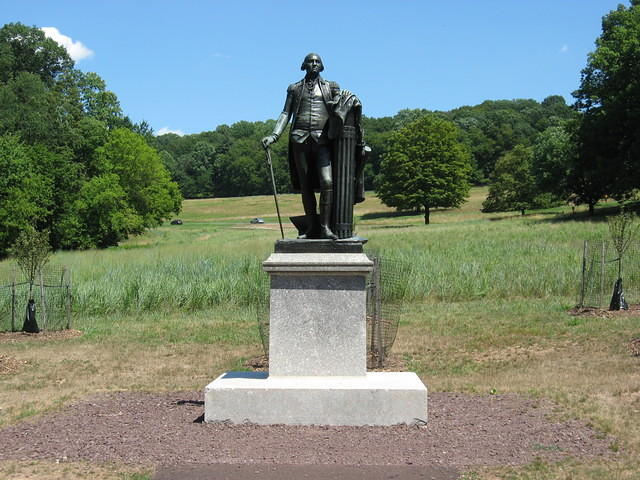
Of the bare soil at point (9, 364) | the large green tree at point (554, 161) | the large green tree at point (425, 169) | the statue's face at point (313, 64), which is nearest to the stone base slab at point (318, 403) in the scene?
the statue's face at point (313, 64)

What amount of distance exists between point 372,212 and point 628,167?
37558 millimetres

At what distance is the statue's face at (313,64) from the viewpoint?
24.3ft

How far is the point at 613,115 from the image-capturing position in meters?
41.1

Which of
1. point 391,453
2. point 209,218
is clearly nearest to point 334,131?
point 391,453

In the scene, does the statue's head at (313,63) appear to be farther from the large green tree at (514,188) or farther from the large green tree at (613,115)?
the large green tree at (514,188)

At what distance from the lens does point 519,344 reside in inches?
478

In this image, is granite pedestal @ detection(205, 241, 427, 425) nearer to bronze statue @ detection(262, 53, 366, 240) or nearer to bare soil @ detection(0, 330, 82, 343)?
bronze statue @ detection(262, 53, 366, 240)

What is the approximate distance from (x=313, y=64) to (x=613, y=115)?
38468 mm

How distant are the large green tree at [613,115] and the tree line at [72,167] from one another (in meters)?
30.7

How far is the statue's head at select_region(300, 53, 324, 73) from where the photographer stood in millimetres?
7398

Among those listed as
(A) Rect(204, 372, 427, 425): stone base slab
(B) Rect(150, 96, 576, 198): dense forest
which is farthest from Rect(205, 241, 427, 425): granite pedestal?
(B) Rect(150, 96, 576, 198): dense forest

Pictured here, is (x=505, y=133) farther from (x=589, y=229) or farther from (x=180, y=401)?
(x=180, y=401)

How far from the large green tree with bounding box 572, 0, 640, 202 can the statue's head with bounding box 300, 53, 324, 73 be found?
36128mm

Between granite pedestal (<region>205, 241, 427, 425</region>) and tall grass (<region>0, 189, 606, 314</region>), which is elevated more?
granite pedestal (<region>205, 241, 427, 425</region>)
